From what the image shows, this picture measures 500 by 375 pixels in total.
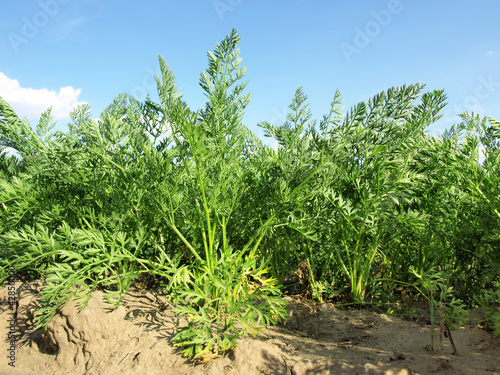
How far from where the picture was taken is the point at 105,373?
6.52ft

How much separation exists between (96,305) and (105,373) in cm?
54

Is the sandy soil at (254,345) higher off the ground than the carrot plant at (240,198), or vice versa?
the carrot plant at (240,198)

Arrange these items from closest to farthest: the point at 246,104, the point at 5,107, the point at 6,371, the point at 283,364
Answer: the point at 283,364 < the point at 6,371 < the point at 246,104 < the point at 5,107

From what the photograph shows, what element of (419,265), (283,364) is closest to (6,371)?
(283,364)

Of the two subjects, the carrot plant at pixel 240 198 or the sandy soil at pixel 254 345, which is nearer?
the sandy soil at pixel 254 345

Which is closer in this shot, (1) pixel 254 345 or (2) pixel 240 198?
(1) pixel 254 345

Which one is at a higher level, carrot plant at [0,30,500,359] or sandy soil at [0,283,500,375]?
carrot plant at [0,30,500,359]

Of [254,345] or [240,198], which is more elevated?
[240,198]

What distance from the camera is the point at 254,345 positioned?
77.7 inches

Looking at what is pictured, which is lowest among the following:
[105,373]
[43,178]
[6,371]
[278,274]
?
[6,371]

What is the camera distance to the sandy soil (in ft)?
5.94

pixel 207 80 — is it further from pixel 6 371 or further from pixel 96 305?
pixel 6 371

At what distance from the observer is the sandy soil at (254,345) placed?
181 centimetres

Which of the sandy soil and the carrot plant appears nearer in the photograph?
the sandy soil
